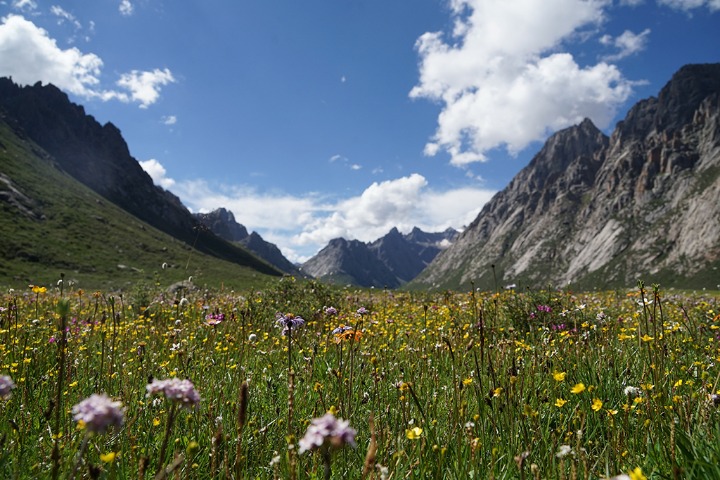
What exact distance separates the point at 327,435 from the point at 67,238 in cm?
15478

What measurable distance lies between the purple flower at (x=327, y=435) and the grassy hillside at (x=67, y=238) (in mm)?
87042

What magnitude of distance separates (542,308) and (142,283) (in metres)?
12.6

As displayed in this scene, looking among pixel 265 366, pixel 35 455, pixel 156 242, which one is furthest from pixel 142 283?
pixel 156 242

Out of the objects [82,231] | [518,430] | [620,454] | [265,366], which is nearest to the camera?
[620,454]

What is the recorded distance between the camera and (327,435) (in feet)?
4.89

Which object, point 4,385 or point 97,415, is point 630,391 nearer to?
point 97,415

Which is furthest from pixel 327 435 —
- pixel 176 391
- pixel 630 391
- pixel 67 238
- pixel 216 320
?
pixel 67 238

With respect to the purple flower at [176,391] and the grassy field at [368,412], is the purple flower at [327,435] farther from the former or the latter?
the purple flower at [176,391]

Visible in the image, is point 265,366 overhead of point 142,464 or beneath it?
beneath

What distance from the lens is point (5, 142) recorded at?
164625mm

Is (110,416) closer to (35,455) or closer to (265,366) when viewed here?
(35,455)

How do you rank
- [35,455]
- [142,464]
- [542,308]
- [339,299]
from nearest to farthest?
[142,464] → [35,455] → [542,308] → [339,299]

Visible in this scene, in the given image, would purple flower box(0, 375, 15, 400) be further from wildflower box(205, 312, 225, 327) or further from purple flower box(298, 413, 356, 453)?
wildflower box(205, 312, 225, 327)

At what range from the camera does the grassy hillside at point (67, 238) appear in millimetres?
103375
